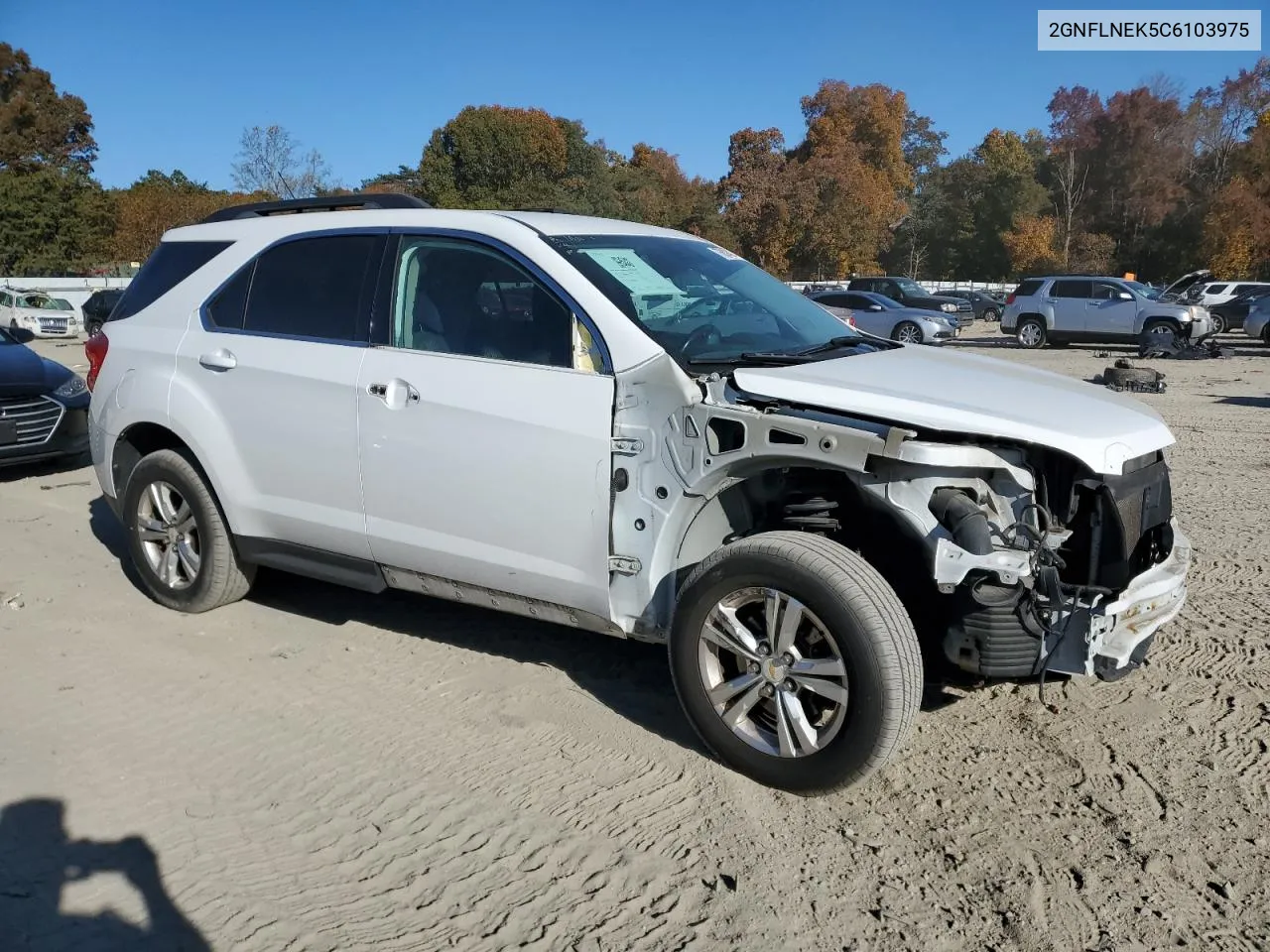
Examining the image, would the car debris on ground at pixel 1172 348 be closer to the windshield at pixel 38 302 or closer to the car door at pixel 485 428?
the car door at pixel 485 428

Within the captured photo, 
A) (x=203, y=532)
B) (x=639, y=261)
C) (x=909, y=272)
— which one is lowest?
→ (x=203, y=532)

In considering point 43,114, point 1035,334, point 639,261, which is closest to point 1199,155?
point 1035,334

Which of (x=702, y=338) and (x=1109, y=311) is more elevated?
(x=1109, y=311)

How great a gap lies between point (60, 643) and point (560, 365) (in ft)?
9.50

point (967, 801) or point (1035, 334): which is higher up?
point (1035, 334)

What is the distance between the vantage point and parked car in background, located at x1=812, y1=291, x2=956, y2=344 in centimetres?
2289

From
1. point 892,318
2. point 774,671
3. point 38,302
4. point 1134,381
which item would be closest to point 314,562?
point 774,671

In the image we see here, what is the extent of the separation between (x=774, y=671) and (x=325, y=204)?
3.08 meters

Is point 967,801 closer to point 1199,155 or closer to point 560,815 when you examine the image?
point 560,815

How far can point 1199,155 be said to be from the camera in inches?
2096

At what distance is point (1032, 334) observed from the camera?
24234 millimetres

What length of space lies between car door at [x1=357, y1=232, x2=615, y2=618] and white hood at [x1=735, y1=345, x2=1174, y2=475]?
66cm

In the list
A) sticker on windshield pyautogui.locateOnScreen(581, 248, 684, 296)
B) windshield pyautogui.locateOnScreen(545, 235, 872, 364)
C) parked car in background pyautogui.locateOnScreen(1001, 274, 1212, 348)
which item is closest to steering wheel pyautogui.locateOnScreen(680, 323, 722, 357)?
windshield pyautogui.locateOnScreen(545, 235, 872, 364)

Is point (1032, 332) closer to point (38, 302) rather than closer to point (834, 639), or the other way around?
point (834, 639)
